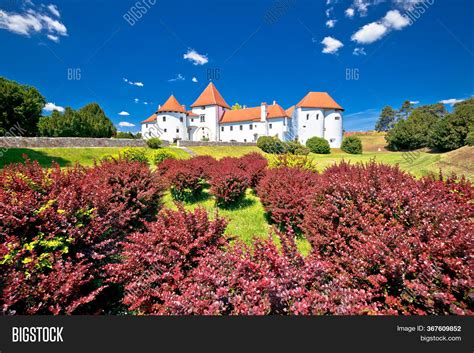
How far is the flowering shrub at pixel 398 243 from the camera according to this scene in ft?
7.01

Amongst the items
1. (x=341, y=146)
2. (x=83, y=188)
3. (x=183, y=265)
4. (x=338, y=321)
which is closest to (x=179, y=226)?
(x=183, y=265)

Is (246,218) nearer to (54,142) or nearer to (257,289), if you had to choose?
(257,289)

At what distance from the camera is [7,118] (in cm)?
2983

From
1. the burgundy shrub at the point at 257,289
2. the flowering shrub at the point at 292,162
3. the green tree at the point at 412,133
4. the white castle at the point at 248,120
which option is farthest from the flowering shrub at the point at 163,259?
the green tree at the point at 412,133

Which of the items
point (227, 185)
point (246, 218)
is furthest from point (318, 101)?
point (246, 218)

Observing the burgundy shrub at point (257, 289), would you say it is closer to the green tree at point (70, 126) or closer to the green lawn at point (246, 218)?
the green lawn at point (246, 218)

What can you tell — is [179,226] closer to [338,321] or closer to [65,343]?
[65,343]

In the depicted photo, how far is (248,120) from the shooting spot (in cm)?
4372

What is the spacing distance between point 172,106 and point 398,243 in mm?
45209

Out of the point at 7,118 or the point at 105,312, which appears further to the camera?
the point at 7,118

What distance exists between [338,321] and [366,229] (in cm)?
149

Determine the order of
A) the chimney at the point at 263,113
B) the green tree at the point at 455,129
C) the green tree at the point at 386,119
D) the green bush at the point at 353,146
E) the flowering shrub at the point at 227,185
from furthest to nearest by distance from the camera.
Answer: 1. the green tree at the point at 386,119
2. the chimney at the point at 263,113
3. the green bush at the point at 353,146
4. the green tree at the point at 455,129
5. the flowering shrub at the point at 227,185

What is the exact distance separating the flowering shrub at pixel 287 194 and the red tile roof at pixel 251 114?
1494 inches

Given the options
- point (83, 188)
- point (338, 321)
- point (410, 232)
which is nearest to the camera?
point (338, 321)
